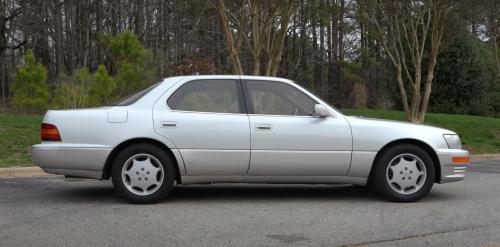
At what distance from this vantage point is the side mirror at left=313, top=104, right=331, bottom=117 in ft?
21.2

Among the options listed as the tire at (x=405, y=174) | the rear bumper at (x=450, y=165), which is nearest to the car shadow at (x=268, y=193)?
the tire at (x=405, y=174)

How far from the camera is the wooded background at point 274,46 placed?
16.8 metres

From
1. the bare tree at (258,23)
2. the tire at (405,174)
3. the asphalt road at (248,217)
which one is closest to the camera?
the asphalt road at (248,217)

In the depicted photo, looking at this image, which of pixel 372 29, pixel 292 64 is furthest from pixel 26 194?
pixel 292 64

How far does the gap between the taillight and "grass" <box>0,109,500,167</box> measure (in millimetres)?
3763

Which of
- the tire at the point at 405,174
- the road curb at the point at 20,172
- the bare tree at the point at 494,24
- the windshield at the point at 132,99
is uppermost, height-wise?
the bare tree at the point at 494,24

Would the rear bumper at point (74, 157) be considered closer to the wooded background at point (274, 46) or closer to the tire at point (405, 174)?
the tire at point (405, 174)

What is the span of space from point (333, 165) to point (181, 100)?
1.83m

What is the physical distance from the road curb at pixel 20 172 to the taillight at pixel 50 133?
320 cm

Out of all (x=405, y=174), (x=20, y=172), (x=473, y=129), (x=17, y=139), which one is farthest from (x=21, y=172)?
(x=473, y=129)

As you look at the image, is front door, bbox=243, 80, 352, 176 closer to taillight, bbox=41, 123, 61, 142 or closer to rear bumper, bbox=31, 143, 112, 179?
rear bumper, bbox=31, 143, 112, 179

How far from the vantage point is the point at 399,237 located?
16.3ft

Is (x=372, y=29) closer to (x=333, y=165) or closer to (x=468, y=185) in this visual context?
(x=468, y=185)

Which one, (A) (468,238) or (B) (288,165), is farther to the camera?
(B) (288,165)
